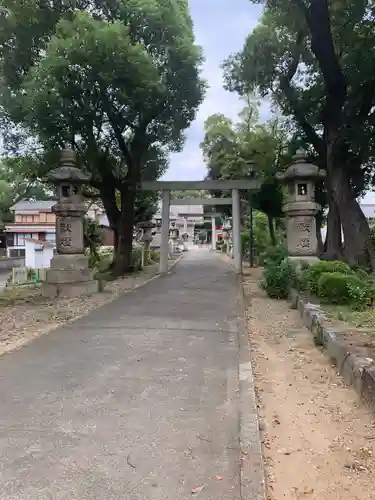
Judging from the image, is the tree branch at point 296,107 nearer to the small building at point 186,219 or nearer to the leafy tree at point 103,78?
the leafy tree at point 103,78

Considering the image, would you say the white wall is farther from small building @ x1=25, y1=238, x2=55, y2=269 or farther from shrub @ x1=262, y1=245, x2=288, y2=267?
shrub @ x1=262, y1=245, x2=288, y2=267

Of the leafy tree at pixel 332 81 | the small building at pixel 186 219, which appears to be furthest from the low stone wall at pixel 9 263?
the small building at pixel 186 219

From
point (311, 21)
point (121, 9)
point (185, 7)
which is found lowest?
point (311, 21)

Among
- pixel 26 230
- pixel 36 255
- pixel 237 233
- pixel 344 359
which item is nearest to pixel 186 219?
pixel 26 230

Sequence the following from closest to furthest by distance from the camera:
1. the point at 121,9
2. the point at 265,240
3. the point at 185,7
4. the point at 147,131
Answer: the point at 121,9, the point at 185,7, the point at 147,131, the point at 265,240

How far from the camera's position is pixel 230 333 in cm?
Result: 700

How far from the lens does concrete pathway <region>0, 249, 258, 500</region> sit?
2.71 meters

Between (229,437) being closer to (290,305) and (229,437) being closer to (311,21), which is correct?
(290,305)

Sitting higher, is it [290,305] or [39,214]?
[39,214]

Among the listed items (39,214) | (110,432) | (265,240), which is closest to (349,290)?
(110,432)

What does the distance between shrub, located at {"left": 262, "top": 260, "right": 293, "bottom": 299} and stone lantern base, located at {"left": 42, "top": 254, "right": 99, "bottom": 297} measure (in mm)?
4536

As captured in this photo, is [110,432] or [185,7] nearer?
[110,432]

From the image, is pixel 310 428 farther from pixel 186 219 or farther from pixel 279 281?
pixel 186 219

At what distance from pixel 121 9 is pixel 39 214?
26.0 metres
